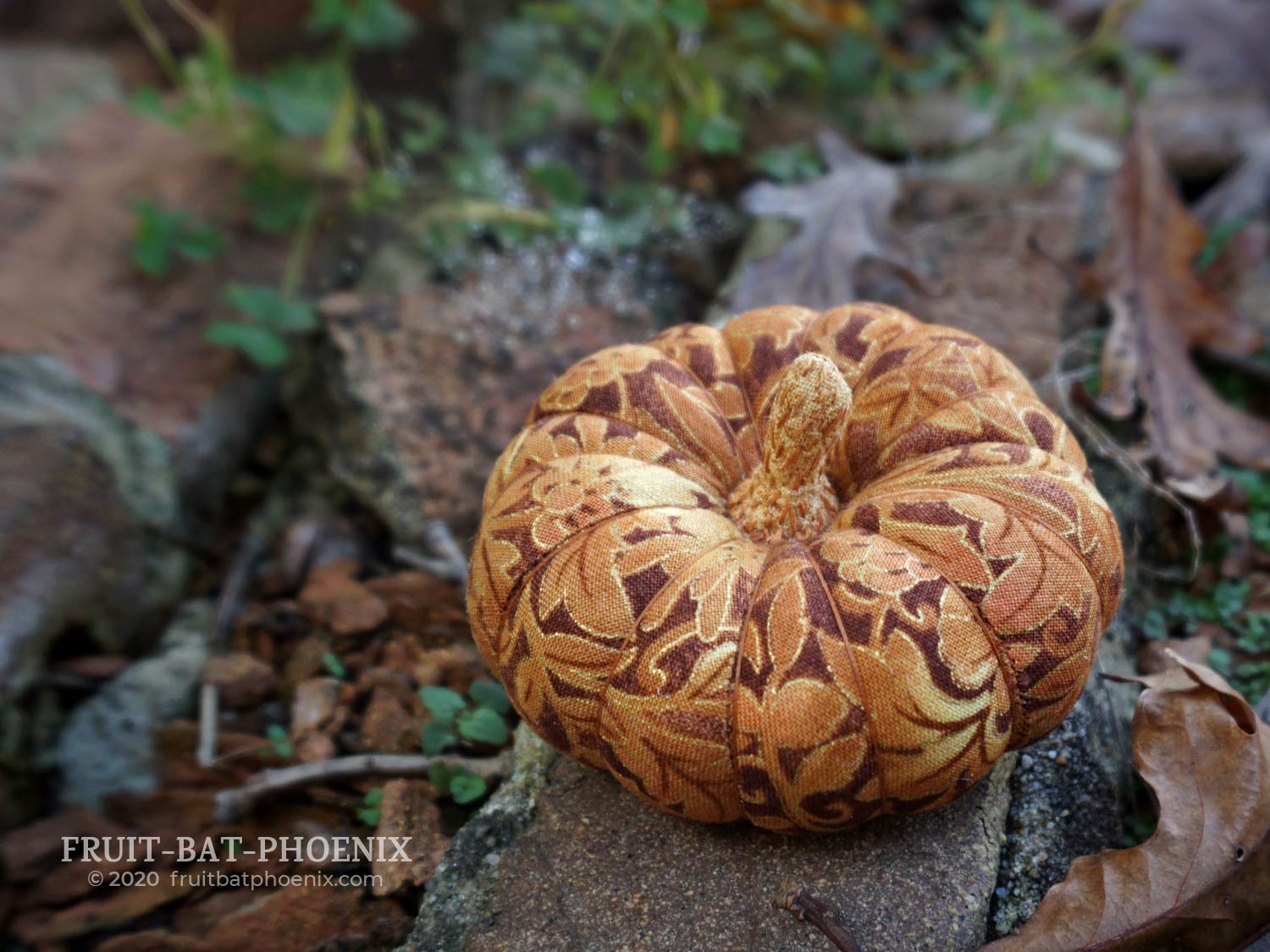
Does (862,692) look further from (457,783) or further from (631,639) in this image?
(457,783)

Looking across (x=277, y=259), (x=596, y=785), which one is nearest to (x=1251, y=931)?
(x=596, y=785)

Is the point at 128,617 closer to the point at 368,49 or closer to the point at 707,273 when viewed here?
the point at 707,273

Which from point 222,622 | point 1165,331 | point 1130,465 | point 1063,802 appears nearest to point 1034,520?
point 1063,802

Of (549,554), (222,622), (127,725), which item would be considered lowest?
(127,725)

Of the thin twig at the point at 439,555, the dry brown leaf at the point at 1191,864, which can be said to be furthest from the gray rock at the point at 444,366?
the dry brown leaf at the point at 1191,864

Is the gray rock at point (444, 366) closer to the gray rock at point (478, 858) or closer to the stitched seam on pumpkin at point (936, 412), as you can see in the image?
the gray rock at point (478, 858)

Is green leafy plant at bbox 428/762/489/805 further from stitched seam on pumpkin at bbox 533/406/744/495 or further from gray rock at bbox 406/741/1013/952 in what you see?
stitched seam on pumpkin at bbox 533/406/744/495
